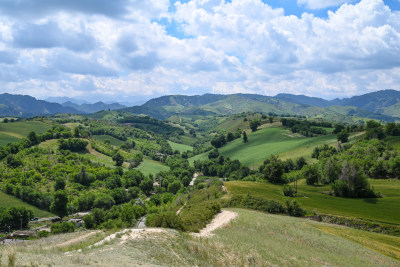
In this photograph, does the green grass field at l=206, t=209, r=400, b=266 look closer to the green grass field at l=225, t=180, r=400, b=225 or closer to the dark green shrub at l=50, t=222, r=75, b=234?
the green grass field at l=225, t=180, r=400, b=225

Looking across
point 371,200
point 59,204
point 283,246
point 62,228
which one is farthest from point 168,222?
point 59,204

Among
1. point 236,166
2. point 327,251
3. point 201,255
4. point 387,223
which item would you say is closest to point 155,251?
point 201,255

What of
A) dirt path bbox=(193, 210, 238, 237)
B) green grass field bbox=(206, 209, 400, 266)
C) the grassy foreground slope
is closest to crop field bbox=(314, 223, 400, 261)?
the grassy foreground slope

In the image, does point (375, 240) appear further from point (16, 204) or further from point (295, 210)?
point (16, 204)

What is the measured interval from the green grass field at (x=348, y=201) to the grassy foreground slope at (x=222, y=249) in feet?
62.3

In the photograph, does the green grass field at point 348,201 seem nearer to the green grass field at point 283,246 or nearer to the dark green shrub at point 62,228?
the green grass field at point 283,246

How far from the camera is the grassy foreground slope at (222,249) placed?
21.2 meters

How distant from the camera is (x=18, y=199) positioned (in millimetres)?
122375

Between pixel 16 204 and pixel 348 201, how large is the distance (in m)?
135

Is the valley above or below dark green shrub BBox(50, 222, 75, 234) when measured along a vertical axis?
above

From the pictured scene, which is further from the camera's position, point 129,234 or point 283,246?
point 283,246

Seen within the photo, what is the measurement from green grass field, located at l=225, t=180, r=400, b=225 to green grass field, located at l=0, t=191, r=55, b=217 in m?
86.0

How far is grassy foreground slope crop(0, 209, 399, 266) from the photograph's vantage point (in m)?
21.2

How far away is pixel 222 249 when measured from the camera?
97.6 ft
